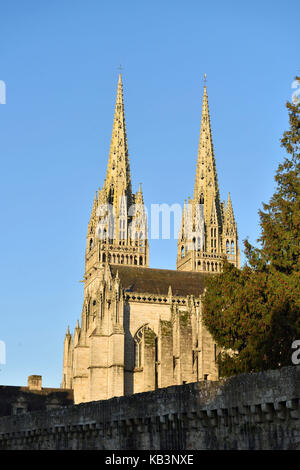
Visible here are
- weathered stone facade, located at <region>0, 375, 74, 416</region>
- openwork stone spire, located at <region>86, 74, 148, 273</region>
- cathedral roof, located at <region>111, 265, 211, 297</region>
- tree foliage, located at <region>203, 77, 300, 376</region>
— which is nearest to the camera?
tree foliage, located at <region>203, 77, 300, 376</region>

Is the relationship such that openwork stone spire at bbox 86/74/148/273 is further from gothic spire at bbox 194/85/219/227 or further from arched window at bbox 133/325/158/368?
arched window at bbox 133/325/158/368

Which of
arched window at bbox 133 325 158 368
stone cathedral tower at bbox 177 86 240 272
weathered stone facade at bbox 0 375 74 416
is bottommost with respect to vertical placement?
weathered stone facade at bbox 0 375 74 416

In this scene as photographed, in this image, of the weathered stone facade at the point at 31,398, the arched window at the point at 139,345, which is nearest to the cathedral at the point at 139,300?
the arched window at the point at 139,345

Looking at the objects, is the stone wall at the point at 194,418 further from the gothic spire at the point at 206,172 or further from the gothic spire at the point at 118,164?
the gothic spire at the point at 206,172

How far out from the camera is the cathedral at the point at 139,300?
5228cm

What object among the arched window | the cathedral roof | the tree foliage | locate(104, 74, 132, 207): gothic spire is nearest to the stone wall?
the tree foliage

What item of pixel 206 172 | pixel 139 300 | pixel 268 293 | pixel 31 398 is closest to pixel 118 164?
pixel 206 172

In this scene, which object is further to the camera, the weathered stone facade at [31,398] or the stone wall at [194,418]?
the weathered stone facade at [31,398]

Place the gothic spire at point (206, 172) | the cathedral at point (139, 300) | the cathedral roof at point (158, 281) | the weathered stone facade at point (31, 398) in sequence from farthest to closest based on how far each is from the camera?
the gothic spire at point (206, 172), the cathedral roof at point (158, 281), the weathered stone facade at point (31, 398), the cathedral at point (139, 300)

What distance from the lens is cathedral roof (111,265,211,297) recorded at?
60.8 metres

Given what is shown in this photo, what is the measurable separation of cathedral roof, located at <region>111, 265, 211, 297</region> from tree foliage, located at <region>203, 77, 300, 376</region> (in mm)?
27711

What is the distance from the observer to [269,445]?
55.9ft

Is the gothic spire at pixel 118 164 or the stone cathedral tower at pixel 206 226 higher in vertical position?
the gothic spire at pixel 118 164
